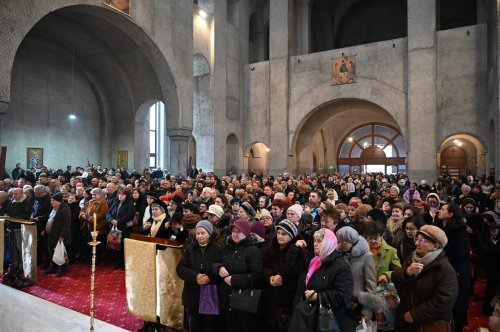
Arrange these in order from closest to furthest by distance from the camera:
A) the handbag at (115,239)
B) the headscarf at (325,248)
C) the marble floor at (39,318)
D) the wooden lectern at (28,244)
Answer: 1. the headscarf at (325,248)
2. the marble floor at (39,318)
3. the wooden lectern at (28,244)
4. the handbag at (115,239)

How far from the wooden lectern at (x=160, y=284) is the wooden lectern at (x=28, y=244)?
2.53 m

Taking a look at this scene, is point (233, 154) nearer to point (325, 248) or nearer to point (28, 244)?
point (28, 244)

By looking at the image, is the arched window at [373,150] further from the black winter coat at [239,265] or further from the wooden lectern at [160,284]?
the black winter coat at [239,265]

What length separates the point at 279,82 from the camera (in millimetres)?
21953

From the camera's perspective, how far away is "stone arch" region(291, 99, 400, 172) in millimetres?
22422

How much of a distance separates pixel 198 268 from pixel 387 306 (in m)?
1.91

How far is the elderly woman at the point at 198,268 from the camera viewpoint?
12.5ft

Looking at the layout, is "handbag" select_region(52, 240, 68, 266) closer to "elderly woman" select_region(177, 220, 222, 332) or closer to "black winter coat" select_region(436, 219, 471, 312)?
"elderly woman" select_region(177, 220, 222, 332)

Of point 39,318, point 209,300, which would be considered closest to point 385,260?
point 209,300

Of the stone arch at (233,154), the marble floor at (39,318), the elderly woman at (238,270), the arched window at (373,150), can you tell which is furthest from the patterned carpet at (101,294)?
the arched window at (373,150)

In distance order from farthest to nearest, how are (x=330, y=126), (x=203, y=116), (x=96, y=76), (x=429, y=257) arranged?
(x=330, y=126) → (x=203, y=116) → (x=96, y=76) → (x=429, y=257)

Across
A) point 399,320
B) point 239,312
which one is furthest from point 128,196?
point 399,320

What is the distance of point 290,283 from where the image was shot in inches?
138

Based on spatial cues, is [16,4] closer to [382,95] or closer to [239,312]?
[239,312]
